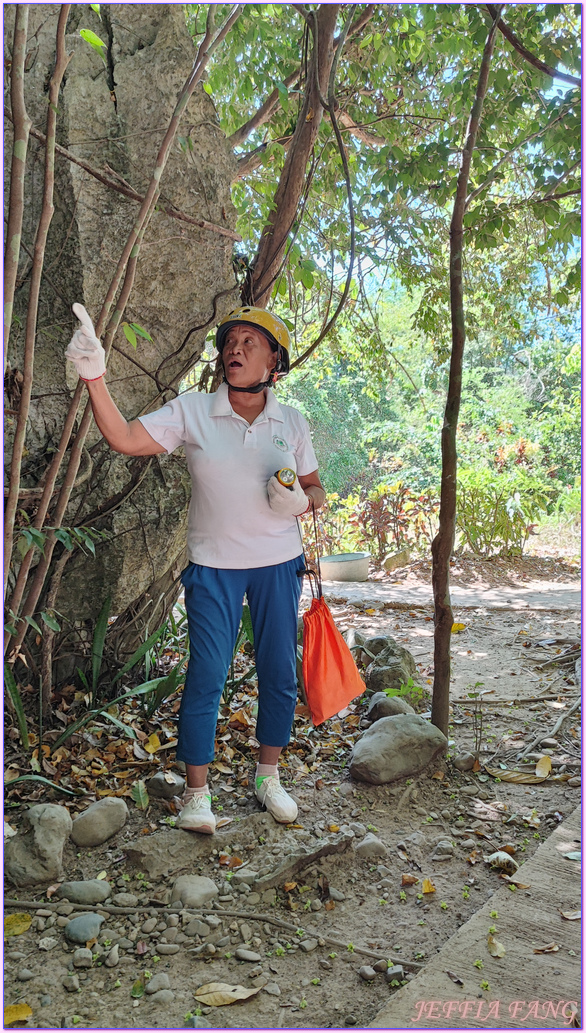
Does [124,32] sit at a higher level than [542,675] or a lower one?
higher

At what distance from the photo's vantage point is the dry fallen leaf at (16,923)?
5.99 feet

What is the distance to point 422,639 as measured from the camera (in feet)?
15.7

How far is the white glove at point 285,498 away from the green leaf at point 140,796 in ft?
3.56

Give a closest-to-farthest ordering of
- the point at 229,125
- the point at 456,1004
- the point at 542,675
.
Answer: the point at 456,1004 < the point at 542,675 < the point at 229,125

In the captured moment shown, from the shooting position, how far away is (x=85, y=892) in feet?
6.48

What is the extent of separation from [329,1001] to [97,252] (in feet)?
8.78

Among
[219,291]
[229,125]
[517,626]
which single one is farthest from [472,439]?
[219,291]

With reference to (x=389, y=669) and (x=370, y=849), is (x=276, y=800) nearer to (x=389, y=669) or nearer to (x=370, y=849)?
(x=370, y=849)

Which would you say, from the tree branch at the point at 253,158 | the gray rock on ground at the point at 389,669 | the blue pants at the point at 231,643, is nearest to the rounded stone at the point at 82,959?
the blue pants at the point at 231,643

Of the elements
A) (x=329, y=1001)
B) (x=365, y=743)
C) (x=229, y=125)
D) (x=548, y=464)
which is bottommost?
(x=329, y=1001)

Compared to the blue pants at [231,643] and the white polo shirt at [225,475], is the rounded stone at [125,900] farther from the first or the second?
the white polo shirt at [225,475]

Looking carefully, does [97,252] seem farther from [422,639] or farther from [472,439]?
[472,439]

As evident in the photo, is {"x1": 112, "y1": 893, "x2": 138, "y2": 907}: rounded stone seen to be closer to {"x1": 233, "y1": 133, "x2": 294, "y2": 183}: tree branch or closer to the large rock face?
the large rock face

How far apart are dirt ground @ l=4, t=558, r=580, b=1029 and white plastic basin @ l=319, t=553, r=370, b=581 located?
3623 millimetres
